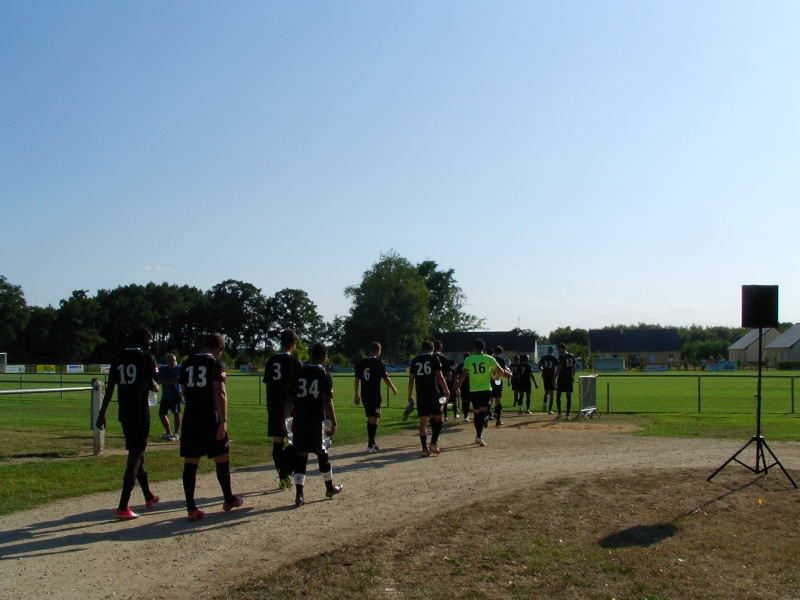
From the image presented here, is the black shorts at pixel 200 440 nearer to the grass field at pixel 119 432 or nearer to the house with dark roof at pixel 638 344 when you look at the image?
the grass field at pixel 119 432

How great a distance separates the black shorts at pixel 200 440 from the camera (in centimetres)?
814

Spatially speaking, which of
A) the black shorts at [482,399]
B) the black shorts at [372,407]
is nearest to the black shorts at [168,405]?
the black shorts at [372,407]

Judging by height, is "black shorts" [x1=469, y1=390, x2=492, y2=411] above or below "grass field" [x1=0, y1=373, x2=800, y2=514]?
above

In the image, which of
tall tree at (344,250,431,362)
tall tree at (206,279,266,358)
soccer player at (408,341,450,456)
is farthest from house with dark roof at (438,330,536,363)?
soccer player at (408,341,450,456)

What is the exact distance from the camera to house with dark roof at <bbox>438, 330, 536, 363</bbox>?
116m

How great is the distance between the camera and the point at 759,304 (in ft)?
35.2

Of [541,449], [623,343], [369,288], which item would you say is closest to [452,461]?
[541,449]

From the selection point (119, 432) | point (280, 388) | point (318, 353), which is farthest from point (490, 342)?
point (318, 353)

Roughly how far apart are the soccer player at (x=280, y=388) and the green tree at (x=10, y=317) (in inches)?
4597

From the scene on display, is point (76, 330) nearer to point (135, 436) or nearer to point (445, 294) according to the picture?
point (445, 294)

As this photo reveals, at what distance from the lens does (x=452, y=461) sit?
40.1 ft

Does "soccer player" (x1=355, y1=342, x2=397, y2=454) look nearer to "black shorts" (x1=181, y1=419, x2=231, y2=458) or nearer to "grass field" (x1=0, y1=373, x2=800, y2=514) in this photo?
"grass field" (x1=0, y1=373, x2=800, y2=514)

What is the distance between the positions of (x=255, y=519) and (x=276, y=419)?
2.00 metres

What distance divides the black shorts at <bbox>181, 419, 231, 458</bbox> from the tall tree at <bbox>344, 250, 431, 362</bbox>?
90.6 metres
